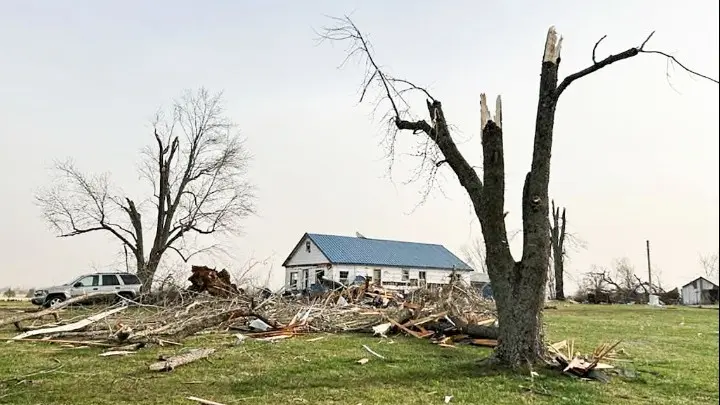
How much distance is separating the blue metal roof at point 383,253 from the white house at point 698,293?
63.2 ft

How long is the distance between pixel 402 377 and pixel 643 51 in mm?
5474

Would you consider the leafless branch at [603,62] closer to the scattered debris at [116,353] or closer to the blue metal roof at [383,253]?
the scattered debris at [116,353]

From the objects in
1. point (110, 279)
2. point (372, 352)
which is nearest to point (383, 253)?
point (110, 279)

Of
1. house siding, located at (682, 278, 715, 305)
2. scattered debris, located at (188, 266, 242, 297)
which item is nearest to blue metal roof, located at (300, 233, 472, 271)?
house siding, located at (682, 278, 715, 305)

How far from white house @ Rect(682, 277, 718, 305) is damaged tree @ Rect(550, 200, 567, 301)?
42.0ft

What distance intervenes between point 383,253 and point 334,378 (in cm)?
3630

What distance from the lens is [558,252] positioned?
42.2 metres

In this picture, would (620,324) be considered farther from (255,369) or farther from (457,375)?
(255,369)

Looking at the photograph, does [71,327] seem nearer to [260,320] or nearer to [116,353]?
[116,353]

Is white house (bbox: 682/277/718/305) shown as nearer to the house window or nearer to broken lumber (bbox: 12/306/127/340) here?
the house window

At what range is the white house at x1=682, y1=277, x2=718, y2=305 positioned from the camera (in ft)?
156

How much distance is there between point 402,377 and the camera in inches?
320

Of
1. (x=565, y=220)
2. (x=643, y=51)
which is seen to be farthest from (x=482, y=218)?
(x=565, y=220)

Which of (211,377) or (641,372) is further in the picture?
(641,372)
